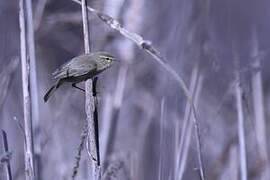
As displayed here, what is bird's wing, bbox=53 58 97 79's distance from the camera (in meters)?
1.56

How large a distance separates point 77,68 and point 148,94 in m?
0.90

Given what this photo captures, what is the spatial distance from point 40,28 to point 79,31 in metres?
0.44

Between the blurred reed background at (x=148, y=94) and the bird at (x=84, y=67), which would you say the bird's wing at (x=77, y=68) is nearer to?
the bird at (x=84, y=67)

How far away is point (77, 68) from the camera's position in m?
1.57

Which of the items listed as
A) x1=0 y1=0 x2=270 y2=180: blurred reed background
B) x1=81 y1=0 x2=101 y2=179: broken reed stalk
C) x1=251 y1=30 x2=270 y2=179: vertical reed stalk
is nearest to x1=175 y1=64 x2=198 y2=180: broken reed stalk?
x1=0 y1=0 x2=270 y2=180: blurred reed background

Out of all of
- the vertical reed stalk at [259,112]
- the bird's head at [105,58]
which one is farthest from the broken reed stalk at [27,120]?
the vertical reed stalk at [259,112]

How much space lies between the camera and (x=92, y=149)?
1.50 meters

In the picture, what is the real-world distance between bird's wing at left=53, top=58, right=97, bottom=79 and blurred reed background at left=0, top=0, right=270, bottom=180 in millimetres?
165

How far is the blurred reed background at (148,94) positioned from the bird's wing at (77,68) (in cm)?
17

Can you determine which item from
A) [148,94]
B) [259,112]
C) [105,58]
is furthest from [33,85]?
[259,112]

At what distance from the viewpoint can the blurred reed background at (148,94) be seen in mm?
1970

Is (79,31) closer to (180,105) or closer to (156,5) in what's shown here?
(156,5)

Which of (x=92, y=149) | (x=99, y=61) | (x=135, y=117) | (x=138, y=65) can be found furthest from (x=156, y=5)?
(x=92, y=149)

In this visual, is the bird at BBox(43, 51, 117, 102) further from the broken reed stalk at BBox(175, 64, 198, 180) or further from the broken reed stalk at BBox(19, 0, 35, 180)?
the broken reed stalk at BBox(175, 64, 198, 180)
